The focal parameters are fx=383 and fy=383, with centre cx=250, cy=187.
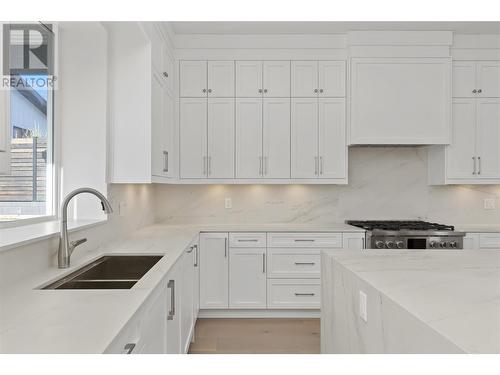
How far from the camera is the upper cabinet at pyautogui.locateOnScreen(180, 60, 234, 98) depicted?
3.87 metres

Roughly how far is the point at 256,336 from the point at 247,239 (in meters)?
0.87

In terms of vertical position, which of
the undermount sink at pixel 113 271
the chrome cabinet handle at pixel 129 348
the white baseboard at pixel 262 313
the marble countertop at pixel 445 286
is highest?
the marble countertop at pixel 445 286

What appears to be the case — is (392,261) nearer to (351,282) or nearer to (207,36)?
(351,282)

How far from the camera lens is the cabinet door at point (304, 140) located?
388cm

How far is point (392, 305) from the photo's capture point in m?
1.19

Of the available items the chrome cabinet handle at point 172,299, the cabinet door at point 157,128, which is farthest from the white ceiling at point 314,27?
the chrome cabinet handle at point 172,299

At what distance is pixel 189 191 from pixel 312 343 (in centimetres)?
207

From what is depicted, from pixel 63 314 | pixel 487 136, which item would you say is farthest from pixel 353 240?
pixel 63 314

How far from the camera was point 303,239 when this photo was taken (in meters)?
3.65

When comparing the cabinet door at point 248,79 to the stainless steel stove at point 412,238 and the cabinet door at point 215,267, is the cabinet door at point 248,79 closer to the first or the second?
the cabinet door at point 215,267

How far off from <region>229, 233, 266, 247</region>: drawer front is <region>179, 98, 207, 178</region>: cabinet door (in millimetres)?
726

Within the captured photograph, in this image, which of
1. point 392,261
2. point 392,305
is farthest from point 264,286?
point 392,305

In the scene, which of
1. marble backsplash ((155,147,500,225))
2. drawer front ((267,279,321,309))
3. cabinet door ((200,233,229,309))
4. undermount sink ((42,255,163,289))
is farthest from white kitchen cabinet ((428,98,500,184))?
undermount sink ((42,255,163,289))

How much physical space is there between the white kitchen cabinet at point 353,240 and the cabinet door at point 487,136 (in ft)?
4.76
